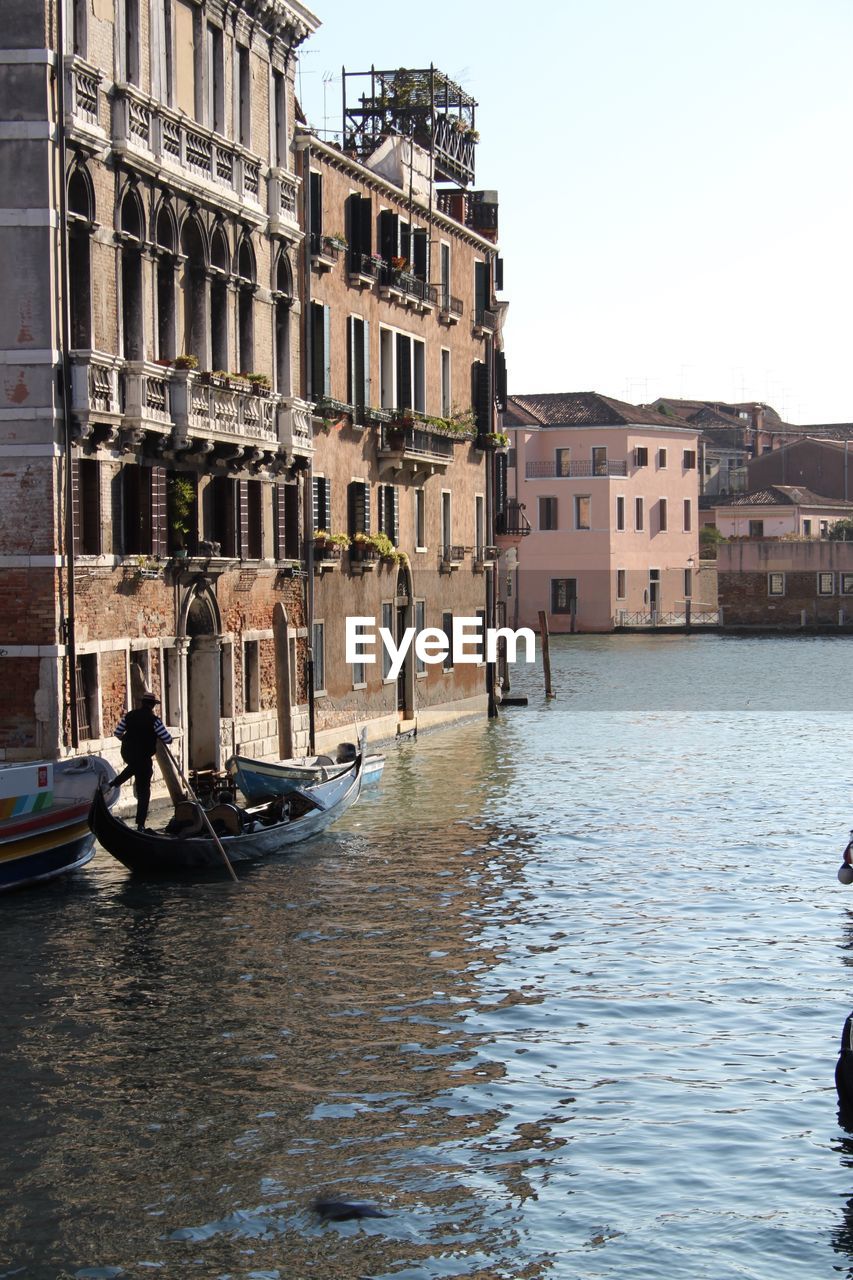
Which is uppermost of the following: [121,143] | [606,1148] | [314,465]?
[121,143]

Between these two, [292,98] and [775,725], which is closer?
[292,98]

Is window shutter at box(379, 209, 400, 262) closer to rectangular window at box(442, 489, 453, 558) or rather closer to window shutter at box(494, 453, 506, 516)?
rectangular window at box(442, 489, 453, 558)

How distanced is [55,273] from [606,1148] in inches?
489

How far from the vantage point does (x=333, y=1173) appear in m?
10.8

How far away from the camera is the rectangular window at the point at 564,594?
76438 millimetres

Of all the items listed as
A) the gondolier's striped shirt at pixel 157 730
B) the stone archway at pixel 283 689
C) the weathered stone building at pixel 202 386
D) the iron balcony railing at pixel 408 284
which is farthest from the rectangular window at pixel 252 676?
the iron balcony railing at pixel 408 284

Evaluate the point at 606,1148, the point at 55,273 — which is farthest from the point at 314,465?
the point at 606,1148

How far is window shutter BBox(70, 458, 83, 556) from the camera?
2088cm

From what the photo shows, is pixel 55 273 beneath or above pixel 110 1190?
above

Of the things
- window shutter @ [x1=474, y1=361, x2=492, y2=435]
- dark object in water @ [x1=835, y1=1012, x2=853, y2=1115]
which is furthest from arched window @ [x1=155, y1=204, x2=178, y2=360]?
window shutter @ [x1=474, y1=361, x2=492, y2=435]

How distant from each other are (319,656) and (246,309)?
6000 millimetres

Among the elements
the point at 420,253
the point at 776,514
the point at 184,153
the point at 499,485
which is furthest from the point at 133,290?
the point at 776,514

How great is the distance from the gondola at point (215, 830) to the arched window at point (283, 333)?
23.8ft

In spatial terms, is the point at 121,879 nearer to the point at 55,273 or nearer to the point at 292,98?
the point at 55,273
